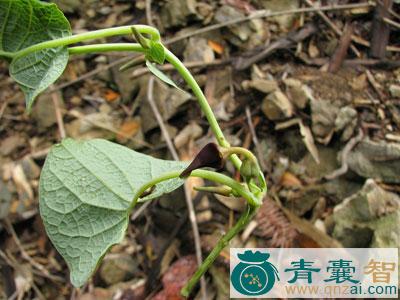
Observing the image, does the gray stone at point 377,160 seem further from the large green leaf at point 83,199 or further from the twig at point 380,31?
the large green leaf at point 83,199

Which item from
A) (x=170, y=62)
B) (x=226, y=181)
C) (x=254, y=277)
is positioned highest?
(x=170, y=62)

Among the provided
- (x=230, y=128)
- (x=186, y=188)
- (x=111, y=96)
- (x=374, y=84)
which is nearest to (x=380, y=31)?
(x=374, y=84)

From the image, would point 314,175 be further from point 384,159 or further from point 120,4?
point 120,4

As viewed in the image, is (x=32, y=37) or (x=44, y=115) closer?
(x=32, y=37)

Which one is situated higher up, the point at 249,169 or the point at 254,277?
the point at 249,169

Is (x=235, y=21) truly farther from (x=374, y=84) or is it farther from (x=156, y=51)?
(x=156, y=51)

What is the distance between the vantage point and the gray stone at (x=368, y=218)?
3.23 feet

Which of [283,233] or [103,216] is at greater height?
[103,216]

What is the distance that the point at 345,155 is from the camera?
111 centimetres

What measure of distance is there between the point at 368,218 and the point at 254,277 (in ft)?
0.97

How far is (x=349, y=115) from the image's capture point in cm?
114

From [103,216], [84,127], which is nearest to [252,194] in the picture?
[103,216]

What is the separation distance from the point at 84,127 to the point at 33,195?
9.8 inches

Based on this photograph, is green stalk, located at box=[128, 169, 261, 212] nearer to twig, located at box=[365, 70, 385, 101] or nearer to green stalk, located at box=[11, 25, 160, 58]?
green stalk, located at box=[11, 25, 160, 58]
